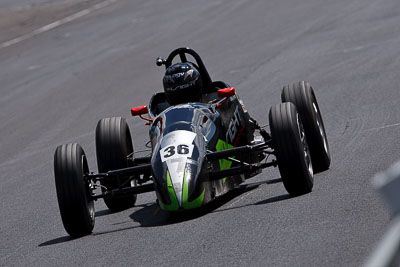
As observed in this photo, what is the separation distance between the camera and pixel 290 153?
7.99 meters

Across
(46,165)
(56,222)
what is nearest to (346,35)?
(46,165)

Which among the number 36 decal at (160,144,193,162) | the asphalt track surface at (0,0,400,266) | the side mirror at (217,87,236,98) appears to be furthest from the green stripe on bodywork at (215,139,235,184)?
the number 36 decal at (160,144,193,162)

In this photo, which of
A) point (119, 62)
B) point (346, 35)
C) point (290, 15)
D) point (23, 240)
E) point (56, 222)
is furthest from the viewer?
point (290, 15)

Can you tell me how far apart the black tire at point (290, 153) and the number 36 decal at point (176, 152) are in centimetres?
79

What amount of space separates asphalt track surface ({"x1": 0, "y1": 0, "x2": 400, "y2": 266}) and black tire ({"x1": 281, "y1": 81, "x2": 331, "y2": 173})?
0.71 ft

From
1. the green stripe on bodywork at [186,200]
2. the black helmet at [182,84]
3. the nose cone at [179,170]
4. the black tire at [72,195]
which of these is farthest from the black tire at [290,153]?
the black tire at [72,195]

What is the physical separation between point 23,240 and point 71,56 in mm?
17988

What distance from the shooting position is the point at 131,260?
6824mm

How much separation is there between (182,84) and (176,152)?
5.09 feet

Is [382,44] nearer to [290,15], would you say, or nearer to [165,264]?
[290,15]

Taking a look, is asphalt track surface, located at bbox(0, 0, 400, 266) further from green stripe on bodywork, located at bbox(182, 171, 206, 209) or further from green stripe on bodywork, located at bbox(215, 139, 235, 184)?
green stripe on bodywork, located at bbox(215, 139, 235, 184)

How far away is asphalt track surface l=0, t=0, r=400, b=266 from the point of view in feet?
22.4

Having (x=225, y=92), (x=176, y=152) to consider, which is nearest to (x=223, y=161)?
(x=225, y=92)

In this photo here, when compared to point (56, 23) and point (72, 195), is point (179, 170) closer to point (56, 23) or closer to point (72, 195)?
point (72, 195)
